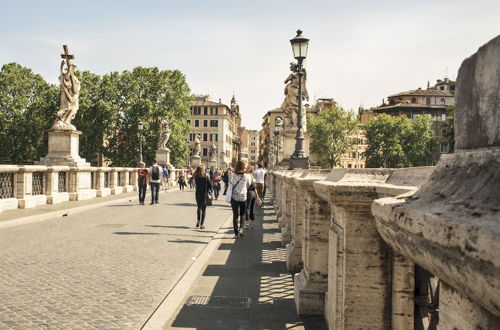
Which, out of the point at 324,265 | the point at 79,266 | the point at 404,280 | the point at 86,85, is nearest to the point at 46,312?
the point at 79,266

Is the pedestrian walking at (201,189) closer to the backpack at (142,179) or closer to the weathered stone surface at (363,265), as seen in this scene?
the backpack at (142,179)

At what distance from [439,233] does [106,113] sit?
58.9 metres

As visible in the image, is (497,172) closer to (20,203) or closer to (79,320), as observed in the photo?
(79,320)

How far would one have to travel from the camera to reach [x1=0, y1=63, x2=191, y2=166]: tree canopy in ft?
189

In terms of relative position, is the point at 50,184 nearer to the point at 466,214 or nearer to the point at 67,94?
the point at 67,94

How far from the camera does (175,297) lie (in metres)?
6.07

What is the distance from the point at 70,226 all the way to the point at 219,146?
10975 centimetres

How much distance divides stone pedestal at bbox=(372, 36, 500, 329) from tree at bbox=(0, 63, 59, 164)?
201 ft

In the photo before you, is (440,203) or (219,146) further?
(219,146)

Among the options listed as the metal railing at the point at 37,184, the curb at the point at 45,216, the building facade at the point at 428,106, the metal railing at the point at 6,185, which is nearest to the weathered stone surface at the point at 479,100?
the curb at the point at 45,216

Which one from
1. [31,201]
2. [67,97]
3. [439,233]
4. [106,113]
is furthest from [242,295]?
[106,113]

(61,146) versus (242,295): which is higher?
(61,146)

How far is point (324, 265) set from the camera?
5441mm

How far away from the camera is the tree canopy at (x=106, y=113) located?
5750 centimetres
